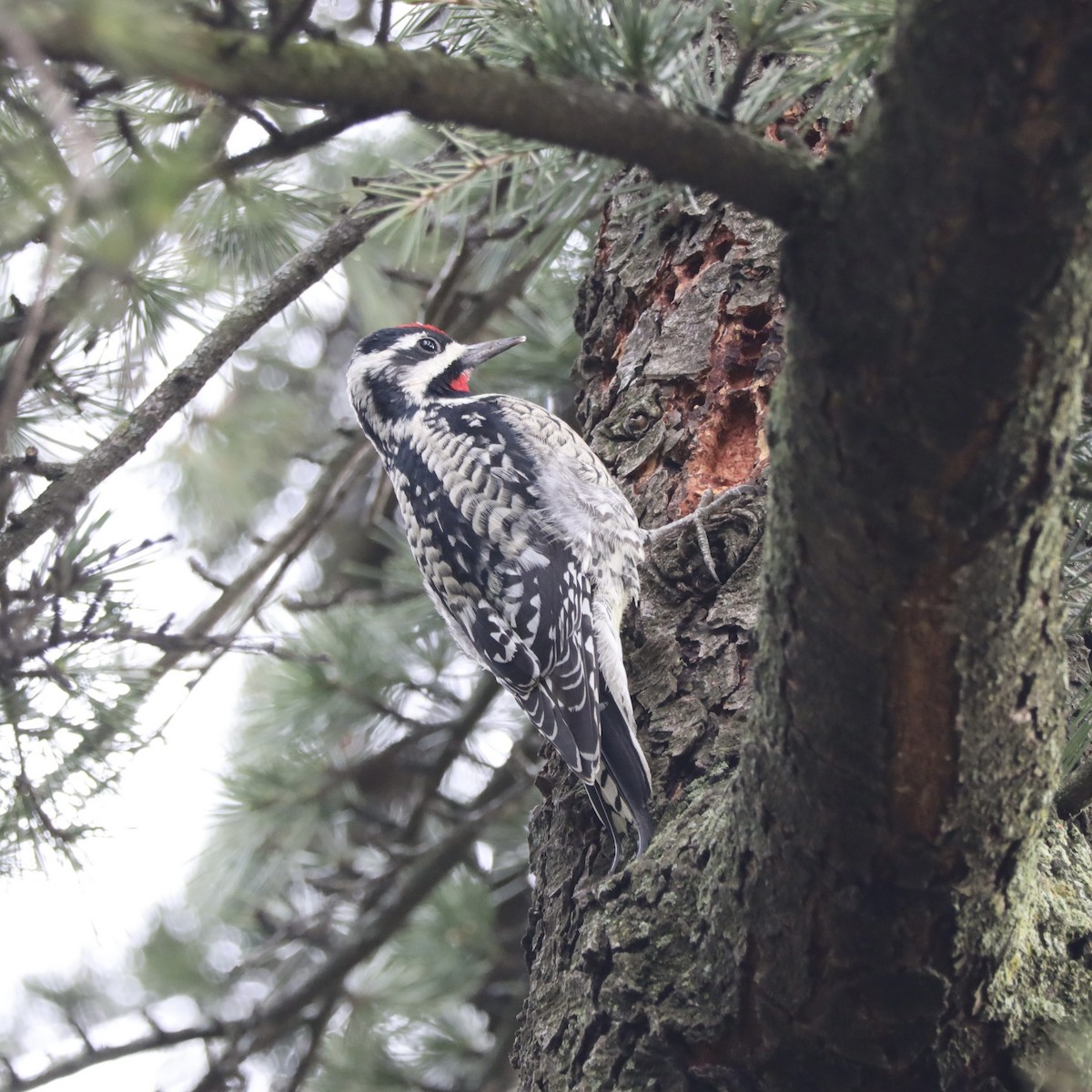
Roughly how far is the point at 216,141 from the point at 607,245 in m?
1.32

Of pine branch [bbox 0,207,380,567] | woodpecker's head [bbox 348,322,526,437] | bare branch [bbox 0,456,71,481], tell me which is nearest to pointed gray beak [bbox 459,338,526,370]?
woodpecker's head [bbox 348,322,526,437]

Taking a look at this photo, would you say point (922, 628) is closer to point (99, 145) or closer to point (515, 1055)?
point (515, 1055)

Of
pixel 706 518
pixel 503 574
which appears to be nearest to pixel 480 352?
pixel 503 574

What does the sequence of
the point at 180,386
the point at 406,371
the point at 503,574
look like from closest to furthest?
the point at 180,386 → the point at 503,574 → the point at 406,371

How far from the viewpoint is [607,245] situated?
3.03 meters

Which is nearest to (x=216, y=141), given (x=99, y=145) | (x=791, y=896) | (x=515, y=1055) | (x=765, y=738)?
(x=99, y=145)

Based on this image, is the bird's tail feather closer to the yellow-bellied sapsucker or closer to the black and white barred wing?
the yellow-bellied sapsucker

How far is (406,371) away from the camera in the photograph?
3.74 m

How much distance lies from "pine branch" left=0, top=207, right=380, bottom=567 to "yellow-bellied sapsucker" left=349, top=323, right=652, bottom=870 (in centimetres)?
86

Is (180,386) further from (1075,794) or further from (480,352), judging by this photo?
(1075,794)

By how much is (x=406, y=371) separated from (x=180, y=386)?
163 cm

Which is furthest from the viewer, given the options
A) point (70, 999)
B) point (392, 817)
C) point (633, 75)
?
point (392, 817)

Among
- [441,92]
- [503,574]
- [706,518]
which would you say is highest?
[441,92]

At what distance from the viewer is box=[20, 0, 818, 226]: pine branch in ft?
2.82
